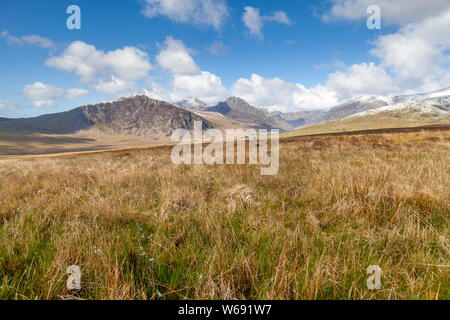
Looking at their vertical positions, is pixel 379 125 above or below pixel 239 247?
above

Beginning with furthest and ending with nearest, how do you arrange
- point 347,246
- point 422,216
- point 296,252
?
point 422,216 → point 347,246 → point 296,252

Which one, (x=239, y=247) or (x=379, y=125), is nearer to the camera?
(x=239, y=247)

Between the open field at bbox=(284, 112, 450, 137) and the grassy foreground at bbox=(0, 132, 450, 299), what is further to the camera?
the open field at bbox=(284, 112, 450, 137)

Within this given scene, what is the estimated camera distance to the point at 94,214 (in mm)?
3422

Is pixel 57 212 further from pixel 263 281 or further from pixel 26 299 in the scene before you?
pixel 263 281

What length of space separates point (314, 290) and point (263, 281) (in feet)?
1.41

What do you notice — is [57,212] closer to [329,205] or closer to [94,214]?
[94,214]

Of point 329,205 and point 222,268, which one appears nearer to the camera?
point 222,268

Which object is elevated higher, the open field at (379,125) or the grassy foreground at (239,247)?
the open field at (379,125)

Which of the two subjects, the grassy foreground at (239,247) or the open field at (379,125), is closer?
the grassy foreground at (239,247)

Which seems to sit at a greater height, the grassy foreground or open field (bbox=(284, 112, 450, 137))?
open field (bbox=(284, 112, 450, 137))
